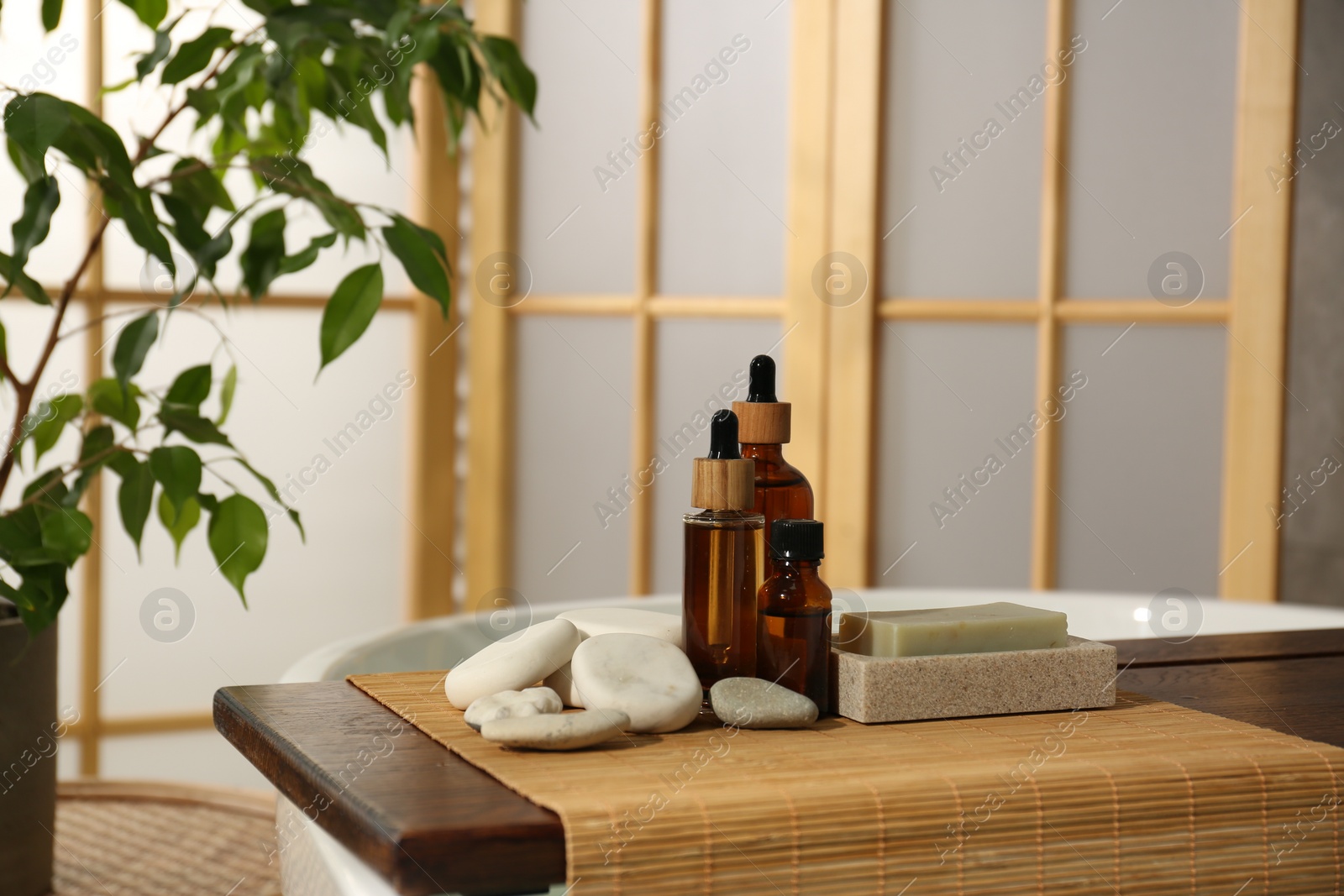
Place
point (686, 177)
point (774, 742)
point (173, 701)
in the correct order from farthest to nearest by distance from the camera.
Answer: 1. point (686, 177)
2. point (173, 701)
3. point (774, 742)

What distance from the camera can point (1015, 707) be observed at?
2.31 feet

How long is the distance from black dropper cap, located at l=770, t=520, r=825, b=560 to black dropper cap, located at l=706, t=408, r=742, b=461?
6 cm

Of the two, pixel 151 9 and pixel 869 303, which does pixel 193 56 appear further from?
pixel 869 303

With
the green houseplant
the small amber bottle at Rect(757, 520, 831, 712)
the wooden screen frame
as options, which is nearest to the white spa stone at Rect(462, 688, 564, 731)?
the small amber bottle at Rect(757, 520, 831, 712)

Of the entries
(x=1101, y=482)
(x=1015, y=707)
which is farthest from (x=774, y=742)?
(x=1101, y=482)

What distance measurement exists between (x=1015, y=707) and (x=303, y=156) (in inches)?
66.5

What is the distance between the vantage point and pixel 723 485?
2.29 ft

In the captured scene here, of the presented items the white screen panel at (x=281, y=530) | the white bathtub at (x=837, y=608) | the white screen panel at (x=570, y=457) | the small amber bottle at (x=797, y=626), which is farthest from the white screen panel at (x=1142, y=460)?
the small amber bottle at (x=797, y=626)

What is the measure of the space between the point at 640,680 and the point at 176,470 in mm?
604

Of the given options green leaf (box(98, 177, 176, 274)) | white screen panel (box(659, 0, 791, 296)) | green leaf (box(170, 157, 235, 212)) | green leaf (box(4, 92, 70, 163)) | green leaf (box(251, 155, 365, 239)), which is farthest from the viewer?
white screen panel (box(659, 0, 791, 296))

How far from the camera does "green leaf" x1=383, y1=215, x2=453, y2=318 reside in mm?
1104

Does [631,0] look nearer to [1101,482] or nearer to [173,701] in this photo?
[1101,482]

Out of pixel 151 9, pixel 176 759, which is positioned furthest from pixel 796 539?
pixel 176 759

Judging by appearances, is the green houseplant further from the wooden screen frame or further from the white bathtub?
the wooden screen frame
